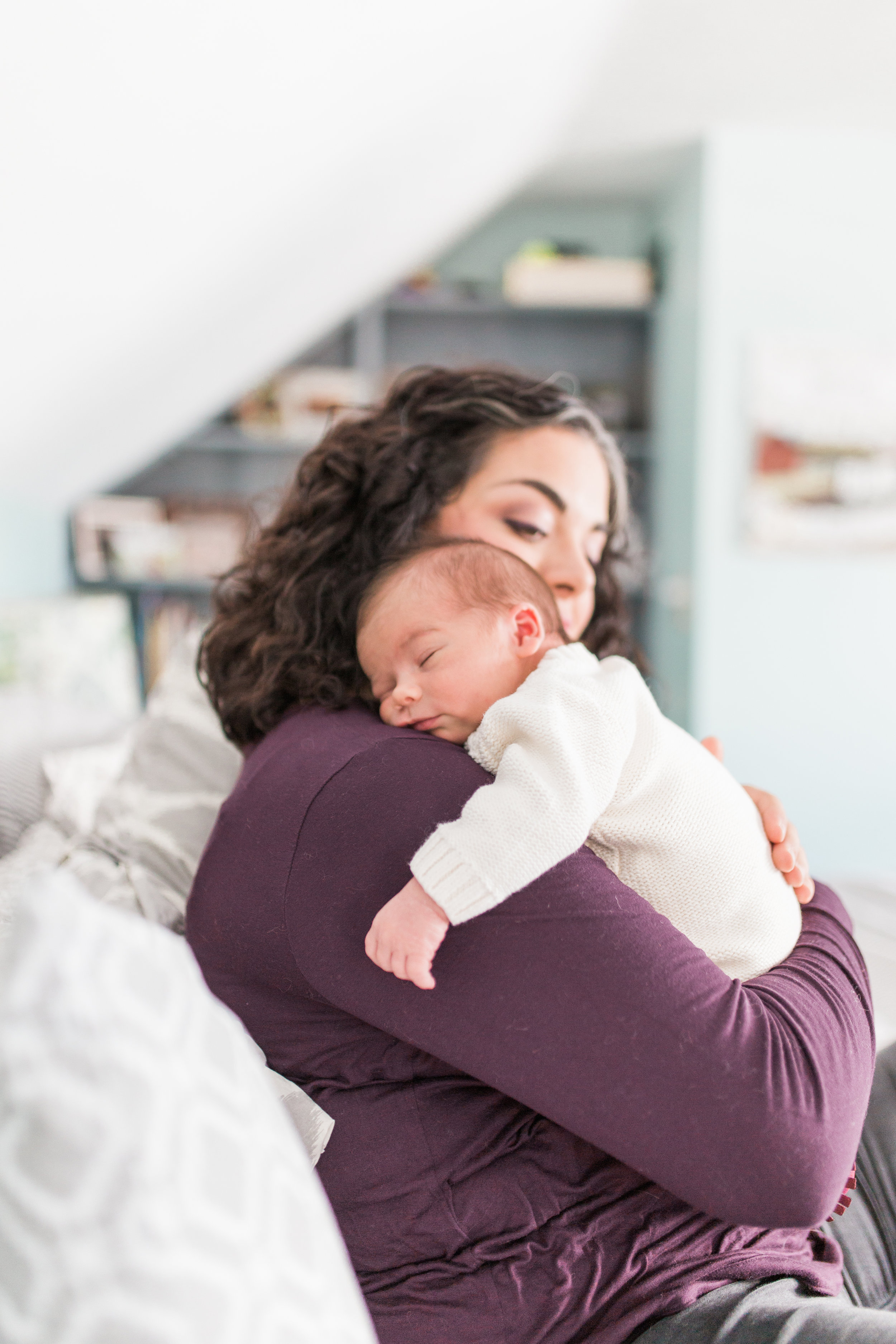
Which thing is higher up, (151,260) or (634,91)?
(634,91)

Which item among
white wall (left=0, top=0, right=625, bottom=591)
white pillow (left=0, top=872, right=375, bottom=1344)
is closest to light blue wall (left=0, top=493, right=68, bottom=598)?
white wall (left=0, top=0, right=625, bottom=591)

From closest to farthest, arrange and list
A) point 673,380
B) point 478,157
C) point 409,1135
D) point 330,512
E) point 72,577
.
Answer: point 409,1135, point 330,512, point 478,157, point 72,577, point 673,380

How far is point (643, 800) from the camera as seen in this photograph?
0.77 metres

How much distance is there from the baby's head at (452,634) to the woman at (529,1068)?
63 mm

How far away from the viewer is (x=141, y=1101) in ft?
1.36

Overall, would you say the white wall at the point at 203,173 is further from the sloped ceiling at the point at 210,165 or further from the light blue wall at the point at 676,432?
the light blue wall at the point at 676,432

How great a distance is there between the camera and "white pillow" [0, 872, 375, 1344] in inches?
15.3

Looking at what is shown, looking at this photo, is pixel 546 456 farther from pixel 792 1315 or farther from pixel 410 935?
pixel 792 1315

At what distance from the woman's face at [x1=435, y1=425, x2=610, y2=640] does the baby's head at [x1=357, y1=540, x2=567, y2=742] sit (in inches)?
6.7

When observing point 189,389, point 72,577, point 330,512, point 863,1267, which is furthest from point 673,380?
point 863,1267

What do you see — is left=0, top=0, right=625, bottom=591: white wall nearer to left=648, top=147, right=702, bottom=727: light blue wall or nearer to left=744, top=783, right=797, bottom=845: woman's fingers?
left=648, top=147, right=702, bottom=727: light blue wall

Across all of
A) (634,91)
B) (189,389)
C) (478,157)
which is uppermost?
(634,91)

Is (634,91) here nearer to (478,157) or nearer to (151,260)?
(478,157)

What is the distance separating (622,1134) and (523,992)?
0.33 feet
